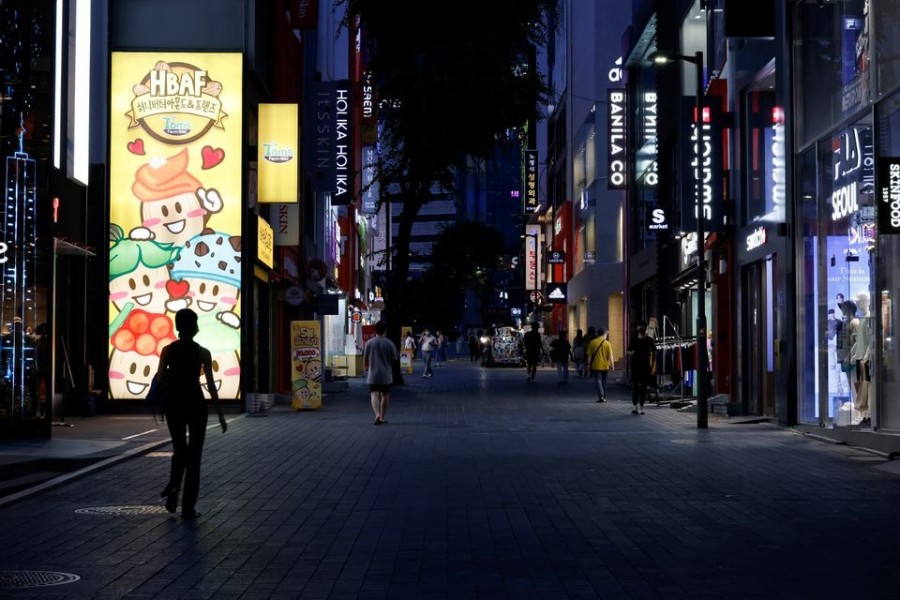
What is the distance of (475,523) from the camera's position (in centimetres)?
1126

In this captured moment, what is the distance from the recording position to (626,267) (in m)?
53.0

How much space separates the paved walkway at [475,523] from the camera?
8469mm

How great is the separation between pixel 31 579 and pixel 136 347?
67.9ft

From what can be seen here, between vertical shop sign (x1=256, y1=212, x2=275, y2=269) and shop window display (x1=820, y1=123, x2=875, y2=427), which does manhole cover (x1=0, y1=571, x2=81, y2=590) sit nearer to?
shop window display (x1=820, y1=123, x2=875, y2=427)

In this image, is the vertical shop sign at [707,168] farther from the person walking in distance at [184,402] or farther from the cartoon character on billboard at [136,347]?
the person walking in distance at [184,402]

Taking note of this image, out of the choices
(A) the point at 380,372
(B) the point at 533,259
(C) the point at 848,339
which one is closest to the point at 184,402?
(C) the point at 848,339

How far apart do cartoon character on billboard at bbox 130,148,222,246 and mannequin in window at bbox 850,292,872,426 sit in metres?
15.0

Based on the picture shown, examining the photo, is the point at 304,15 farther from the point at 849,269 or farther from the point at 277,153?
the point at 849,269

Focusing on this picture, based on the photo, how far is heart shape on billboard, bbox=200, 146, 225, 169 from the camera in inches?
1158

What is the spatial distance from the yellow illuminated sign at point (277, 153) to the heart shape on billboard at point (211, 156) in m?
2.09

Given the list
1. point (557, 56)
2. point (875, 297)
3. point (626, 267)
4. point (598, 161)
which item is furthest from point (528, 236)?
point (875, 297)

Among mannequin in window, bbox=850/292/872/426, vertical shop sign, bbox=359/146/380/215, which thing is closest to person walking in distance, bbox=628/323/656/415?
mannequin in window, bbox=850/292/872/426

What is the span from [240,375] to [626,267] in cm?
2639

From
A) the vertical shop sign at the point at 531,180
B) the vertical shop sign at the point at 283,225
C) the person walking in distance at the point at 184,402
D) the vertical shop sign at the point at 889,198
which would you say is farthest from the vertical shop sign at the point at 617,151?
the vertical shop sign at the point at 531,180
